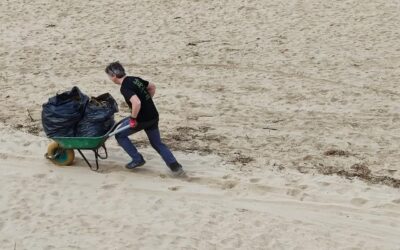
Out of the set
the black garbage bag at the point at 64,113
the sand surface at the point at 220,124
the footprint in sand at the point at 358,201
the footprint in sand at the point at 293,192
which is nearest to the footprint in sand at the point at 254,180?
the sand surface at the point at 220,124

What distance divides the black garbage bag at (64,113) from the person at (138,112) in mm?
609

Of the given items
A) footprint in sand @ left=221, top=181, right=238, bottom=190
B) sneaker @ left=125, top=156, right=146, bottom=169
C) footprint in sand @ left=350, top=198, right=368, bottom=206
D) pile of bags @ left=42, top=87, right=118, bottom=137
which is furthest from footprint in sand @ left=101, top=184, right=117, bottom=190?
footprint in sand @ left=350, top=198, right=368, bottom=206

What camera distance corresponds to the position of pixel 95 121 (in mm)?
7766

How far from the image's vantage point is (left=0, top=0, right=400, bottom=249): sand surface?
660 cm

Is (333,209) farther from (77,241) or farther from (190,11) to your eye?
(190,11)

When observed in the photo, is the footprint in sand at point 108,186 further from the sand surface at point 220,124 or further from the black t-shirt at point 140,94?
the black t-shirt at point 140,94

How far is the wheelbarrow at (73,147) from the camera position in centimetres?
750

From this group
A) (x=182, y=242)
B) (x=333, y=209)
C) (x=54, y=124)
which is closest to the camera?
(x=182, y=242)

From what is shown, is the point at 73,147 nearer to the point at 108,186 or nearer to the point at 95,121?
the point at 95,121

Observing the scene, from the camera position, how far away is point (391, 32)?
44.8ft

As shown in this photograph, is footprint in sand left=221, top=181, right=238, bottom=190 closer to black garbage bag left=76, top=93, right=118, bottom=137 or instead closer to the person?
the person

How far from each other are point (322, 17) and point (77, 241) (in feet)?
33.4

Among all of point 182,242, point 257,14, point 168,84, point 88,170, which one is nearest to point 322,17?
point 257,14

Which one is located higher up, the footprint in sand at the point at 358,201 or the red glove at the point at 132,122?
the red glove at the point at 132,122
